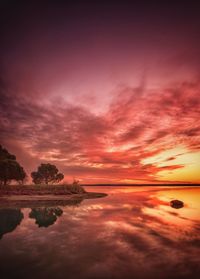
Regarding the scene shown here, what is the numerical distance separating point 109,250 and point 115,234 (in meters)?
4.95

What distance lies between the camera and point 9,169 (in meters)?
70.9

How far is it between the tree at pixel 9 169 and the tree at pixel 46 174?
80.4ft

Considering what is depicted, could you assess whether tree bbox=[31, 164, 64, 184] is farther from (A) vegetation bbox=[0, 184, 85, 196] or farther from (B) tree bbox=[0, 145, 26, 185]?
(A) vegetation bbox=[0, 184, 85, 196]

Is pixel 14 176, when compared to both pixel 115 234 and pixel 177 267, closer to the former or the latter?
pixel 115 234

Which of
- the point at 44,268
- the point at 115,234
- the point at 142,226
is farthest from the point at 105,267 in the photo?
the point at 142,226

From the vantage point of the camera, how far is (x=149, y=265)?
42.9 ft

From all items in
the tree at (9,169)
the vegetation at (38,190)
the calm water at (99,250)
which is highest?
the tree at (9,169)

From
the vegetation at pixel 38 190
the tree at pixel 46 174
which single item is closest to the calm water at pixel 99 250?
the vegetation at pixel 38 190

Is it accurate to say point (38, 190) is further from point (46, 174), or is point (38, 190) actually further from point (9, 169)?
point (46, 174)

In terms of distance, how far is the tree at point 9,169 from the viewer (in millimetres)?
69062

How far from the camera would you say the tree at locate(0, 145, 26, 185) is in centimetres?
6906

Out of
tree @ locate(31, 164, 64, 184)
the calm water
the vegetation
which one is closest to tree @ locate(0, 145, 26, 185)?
the vegetation

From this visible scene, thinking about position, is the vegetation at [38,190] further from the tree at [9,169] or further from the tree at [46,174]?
the tree at [46,174]

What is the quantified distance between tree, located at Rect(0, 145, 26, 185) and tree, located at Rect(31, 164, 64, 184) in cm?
2450
